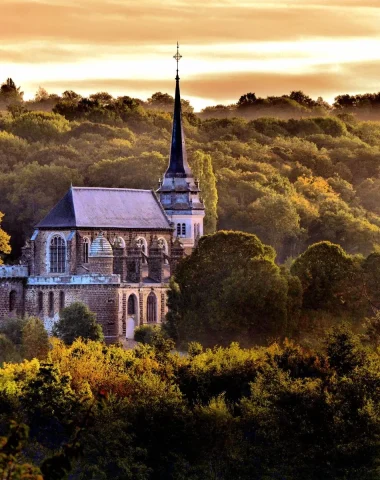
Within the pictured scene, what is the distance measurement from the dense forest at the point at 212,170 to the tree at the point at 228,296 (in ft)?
84.1

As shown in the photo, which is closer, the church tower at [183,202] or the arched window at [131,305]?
the arched window at [131,305]

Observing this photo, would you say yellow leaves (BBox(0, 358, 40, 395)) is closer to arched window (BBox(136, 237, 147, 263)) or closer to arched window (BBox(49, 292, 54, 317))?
arched window (BBox(49, 292, 54, 317))

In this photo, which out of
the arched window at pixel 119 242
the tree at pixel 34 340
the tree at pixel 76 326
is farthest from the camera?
the arched window at pixel 119 242

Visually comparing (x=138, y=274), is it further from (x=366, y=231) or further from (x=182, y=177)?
(x=366, y=231)

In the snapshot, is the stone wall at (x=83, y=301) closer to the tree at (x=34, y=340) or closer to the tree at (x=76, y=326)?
the tree at (x=76, y=326)

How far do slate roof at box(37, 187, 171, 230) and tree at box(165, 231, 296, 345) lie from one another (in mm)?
9682

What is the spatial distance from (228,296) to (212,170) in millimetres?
45270

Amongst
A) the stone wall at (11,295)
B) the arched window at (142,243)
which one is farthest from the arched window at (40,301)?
the arched window at (142,243)

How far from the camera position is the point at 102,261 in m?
109

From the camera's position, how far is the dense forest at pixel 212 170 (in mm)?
132625

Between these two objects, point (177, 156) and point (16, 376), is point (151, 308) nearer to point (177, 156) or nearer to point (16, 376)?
point (177, 156)

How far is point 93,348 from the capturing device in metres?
89.6

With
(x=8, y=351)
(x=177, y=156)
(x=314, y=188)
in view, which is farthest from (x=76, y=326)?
(x=314, y=188)

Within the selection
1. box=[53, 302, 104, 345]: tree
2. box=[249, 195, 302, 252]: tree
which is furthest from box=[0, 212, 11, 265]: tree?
box=[249, 195, 302, 252]: tree
